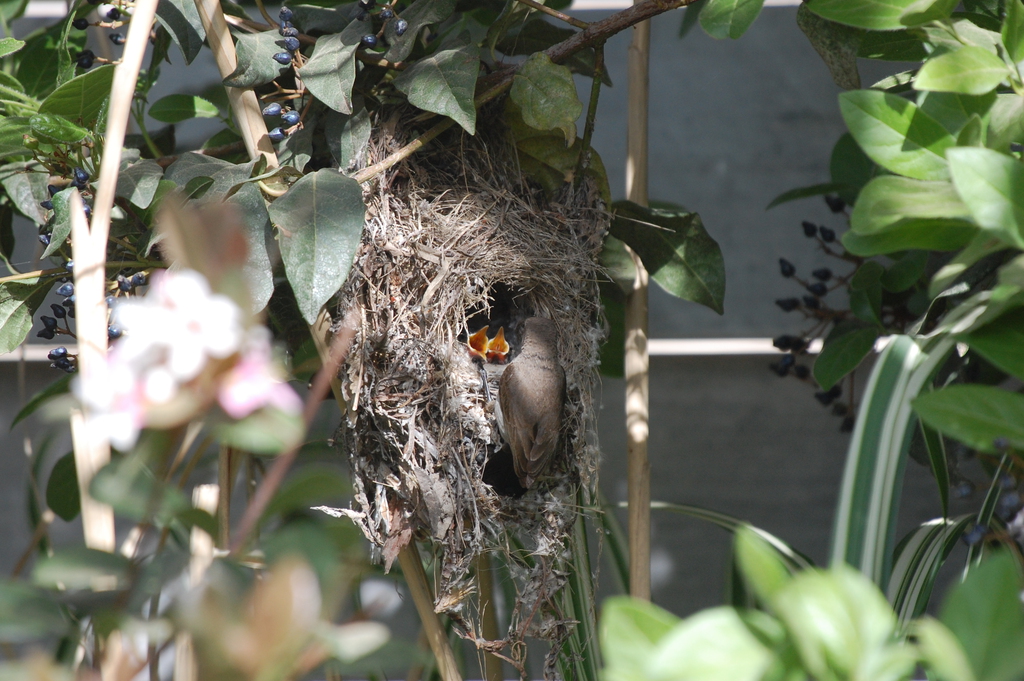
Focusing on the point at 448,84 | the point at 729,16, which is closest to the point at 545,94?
the point at 448,84

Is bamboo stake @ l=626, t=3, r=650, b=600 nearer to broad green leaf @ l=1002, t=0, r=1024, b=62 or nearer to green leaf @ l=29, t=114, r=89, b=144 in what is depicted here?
broad green leaf @ l=1002, t=0, r=1024, b=62

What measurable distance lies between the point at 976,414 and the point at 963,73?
28 centimetres

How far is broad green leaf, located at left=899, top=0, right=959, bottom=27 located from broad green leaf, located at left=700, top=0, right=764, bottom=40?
0.18 meters

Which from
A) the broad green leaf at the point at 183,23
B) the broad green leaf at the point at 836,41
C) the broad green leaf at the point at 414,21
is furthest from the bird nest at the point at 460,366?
the broad green leaf at the point at 836,41

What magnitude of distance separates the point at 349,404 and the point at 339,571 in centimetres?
63

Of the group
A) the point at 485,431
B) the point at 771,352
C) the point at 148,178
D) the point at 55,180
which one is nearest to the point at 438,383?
the point at 485,431

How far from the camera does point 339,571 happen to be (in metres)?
0.35

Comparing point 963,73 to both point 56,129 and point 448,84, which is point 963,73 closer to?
point 448,84

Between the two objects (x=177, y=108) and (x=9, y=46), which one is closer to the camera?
(x=9, y=46)

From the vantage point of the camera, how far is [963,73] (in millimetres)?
612

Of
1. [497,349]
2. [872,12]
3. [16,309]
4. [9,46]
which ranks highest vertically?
[872,12]

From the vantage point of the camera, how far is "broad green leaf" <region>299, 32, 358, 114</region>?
88 centimetres

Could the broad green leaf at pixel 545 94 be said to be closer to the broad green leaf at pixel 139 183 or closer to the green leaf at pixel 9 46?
the broad green leaf at pixel 139 183

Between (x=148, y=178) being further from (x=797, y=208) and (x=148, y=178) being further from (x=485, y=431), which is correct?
(x=797, y=208)
